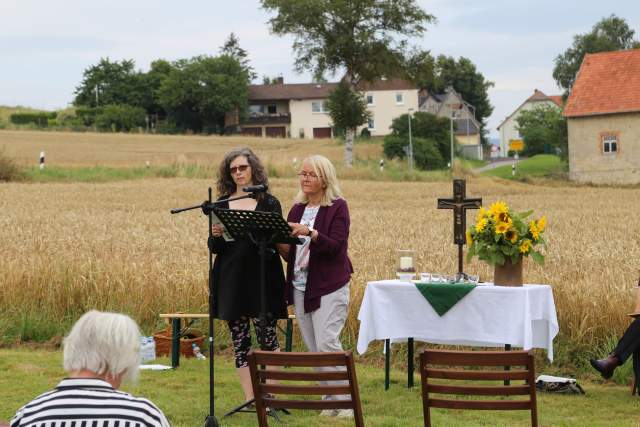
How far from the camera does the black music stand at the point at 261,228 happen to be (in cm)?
679

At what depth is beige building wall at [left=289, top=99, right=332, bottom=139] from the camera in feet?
363

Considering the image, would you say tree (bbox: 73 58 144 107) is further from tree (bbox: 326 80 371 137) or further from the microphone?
the microphone

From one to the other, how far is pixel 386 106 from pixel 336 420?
103m

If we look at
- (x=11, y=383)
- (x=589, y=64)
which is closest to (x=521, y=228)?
(x=11, y=383)

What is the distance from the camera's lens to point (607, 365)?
864 centimetres

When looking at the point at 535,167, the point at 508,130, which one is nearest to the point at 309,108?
the point at 508,130

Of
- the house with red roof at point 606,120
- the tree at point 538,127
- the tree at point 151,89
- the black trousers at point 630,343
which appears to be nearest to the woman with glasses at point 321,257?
the black trousers at point 630,343

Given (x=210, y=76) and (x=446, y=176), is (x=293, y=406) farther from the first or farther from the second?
(x=210, y=76)

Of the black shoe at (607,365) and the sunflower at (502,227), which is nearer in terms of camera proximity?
the sunflower at (502,227)

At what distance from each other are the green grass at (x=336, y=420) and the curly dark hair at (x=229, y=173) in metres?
1.70

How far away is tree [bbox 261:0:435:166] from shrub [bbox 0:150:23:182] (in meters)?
23.9

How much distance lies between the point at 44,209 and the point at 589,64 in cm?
3941

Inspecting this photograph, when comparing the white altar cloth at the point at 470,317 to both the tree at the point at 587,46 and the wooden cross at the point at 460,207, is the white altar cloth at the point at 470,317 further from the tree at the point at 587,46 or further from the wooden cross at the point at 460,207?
the tree at the point at 587,46

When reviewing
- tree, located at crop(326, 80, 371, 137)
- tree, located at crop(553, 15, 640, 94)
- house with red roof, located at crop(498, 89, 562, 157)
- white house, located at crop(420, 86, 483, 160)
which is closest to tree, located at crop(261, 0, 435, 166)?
tree, located at crop(326, 80, 371, 137)
